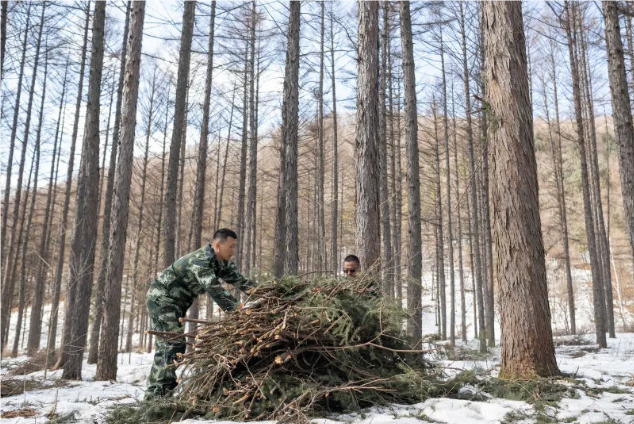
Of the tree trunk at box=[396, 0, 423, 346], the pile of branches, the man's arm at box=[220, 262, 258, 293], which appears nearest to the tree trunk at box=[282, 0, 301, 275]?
the tree trunk at box=[396, 0, 423, 346]

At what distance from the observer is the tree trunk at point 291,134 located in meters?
9.10

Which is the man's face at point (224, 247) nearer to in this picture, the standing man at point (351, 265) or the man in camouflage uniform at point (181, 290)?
the man in camouflage uniform at point (181, 290)

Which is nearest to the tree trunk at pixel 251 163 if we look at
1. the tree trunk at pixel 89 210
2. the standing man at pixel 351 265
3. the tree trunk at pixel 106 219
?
the tree trunk at pixel 106 219

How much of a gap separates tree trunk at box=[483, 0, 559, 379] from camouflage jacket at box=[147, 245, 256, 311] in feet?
8.91

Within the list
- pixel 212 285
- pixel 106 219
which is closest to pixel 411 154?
pixel 212 285

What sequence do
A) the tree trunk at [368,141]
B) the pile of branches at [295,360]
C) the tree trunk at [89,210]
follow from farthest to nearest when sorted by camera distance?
the tree trunk at [89,210]
the tree trunk at [368,141]
the pile of branches at [295,360]

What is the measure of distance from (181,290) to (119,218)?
12.0ft

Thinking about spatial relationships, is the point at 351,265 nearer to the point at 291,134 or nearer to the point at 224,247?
the point at 224,247

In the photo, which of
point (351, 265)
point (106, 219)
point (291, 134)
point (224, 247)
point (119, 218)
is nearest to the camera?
point (224, 247)

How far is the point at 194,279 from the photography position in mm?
4184

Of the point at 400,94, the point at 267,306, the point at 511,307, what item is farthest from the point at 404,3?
the point at 267,306

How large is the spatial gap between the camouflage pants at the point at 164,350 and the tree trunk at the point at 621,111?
26.1 feet

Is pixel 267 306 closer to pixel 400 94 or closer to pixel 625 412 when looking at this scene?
pixel 625 412

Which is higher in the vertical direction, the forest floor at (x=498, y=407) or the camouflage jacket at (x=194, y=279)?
the camouflage jacket at (x=194, y=279)
